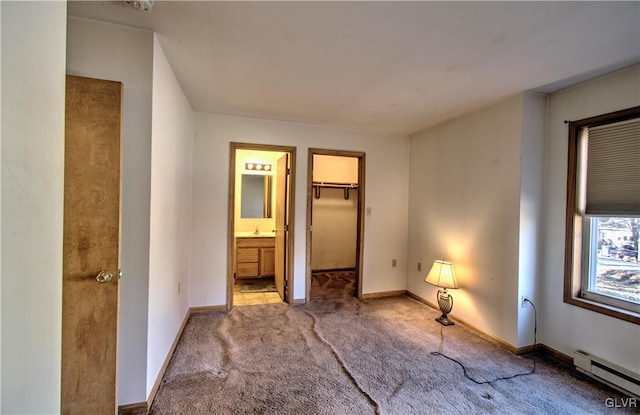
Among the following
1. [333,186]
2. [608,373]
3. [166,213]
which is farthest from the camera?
[333,186]

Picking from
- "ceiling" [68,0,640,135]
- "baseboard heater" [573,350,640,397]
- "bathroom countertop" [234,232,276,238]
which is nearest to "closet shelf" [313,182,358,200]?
"bathroom countertop" [234,232,276,238]

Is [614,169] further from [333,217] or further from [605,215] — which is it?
[333,217]

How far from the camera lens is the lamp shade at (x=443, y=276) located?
321cm

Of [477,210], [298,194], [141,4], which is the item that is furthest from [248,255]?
[141,4]

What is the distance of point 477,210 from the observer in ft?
10.0

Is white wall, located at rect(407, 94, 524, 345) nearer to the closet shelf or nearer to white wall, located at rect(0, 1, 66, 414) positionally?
the closet shelf

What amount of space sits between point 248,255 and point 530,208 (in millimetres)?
3815

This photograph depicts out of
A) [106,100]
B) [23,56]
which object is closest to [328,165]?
[106,100]

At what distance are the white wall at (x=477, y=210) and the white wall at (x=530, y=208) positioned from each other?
0.15 ft

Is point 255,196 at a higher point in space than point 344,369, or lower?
higher

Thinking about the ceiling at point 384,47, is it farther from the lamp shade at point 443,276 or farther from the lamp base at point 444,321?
the lamp base at point 444,321

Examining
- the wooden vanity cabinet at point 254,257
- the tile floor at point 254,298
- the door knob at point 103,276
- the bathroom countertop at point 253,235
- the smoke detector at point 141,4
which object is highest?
the smoke detector at point 141,4

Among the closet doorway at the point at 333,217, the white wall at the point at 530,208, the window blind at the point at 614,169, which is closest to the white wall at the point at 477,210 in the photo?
the white wall at the point at 530,208

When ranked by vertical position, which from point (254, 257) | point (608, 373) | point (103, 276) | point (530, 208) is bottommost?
point (608, 373)
